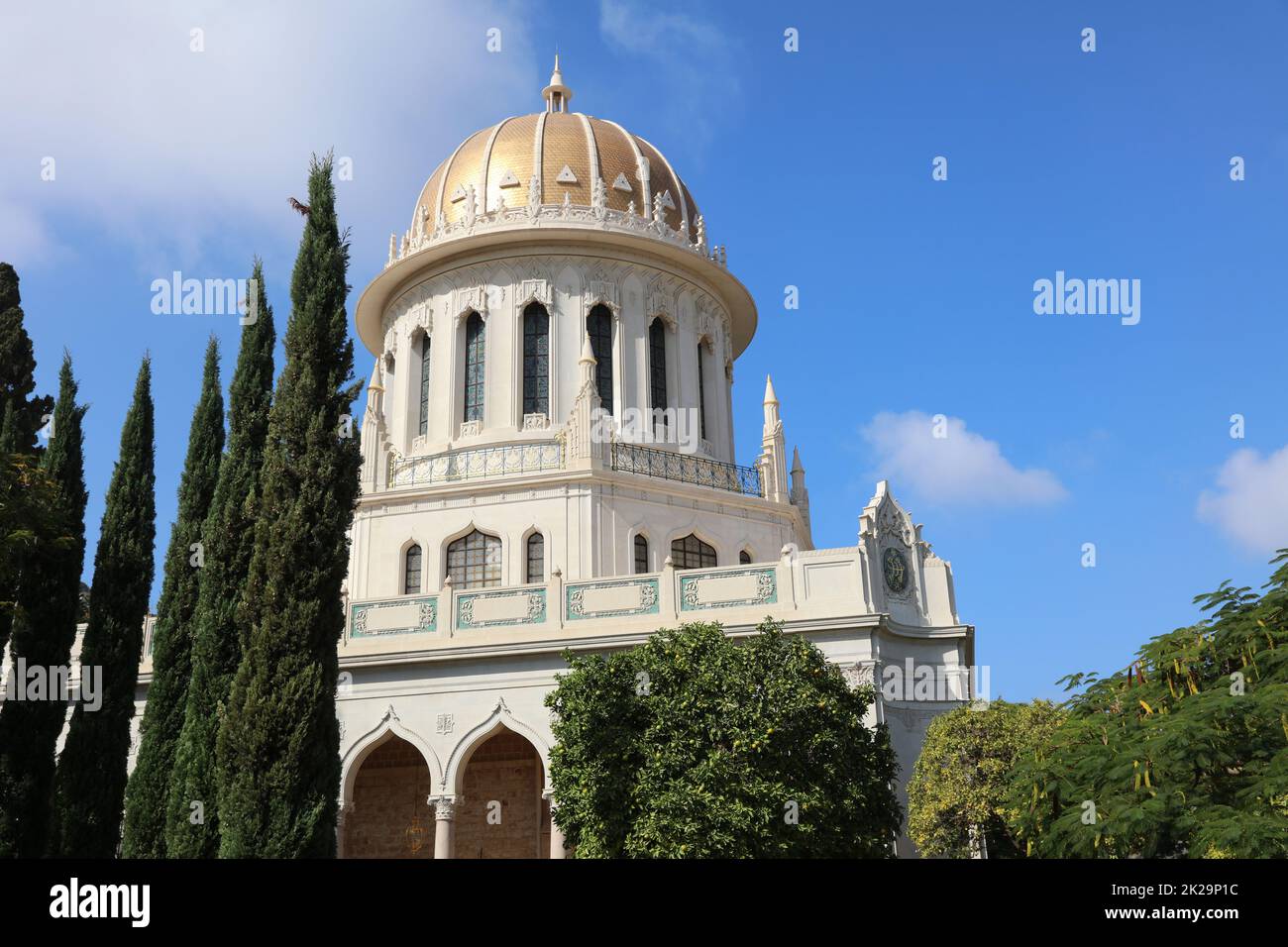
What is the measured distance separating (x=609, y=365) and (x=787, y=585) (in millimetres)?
12303

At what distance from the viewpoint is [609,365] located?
32.5m

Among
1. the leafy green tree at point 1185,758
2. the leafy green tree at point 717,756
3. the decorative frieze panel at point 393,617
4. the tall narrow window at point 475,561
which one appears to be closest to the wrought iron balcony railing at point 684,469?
the tall narrow window at point 475,561

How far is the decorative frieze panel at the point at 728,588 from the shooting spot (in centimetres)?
2192

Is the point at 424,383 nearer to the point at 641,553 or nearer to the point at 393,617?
the point at 641,553

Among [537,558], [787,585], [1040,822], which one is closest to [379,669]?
[537,558]

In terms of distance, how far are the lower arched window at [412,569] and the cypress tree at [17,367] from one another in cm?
1060

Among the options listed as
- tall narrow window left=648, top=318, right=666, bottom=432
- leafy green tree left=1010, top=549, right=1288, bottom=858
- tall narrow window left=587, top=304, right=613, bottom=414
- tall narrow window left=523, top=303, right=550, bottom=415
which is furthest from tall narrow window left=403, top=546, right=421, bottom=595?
leafy green tree left=1010, top=549, right=1288, bottom=858

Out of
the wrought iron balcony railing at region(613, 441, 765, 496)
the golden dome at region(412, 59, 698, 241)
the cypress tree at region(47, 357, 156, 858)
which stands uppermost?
the golden dome at region(412, 59, 698, 241)

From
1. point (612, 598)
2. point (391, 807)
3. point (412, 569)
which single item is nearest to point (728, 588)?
point (612, 598)

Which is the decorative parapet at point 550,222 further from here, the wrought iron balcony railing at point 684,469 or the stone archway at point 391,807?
the stone archway at point 391,807

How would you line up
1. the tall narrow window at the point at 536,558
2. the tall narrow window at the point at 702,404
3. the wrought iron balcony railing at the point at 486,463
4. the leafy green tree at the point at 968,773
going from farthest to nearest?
the tall narrow window at the point at 702,404 → the wrought iron balcony railing at the point at 486,463 → the tall narrow window at the point at 536,558 → the leafy green tree at the point at 968,773

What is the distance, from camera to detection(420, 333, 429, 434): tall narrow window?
→ 33.5 m

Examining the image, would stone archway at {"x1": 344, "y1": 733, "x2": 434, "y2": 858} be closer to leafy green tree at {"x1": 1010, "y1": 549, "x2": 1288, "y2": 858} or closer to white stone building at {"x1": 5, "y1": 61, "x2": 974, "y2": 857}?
white stone building at {"x1": 5, "y1": 61, "x2": 974, "y2": 857}

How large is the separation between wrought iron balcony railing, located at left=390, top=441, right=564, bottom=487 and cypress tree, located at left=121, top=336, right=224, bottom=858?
21.6 ft
